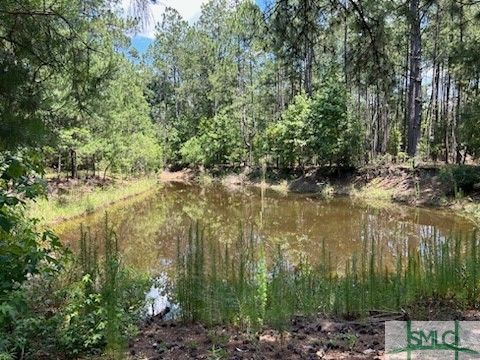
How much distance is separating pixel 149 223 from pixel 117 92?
33.3 ft

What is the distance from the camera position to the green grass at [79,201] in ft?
41.2

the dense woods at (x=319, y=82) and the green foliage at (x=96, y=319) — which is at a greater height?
the dense woods at (x=319, y=82)

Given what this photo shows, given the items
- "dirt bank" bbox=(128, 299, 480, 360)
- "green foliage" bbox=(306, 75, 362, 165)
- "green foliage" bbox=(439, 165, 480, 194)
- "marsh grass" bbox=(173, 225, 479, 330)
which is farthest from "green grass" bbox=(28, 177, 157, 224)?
"green foliage" bbox=(439, 165, 480, 194)

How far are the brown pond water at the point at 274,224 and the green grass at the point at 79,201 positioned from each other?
1.39 ft

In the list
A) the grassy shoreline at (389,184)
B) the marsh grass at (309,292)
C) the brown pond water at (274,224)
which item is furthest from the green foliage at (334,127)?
the marsh grass at (309,292)

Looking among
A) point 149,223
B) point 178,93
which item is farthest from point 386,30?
point 178,93

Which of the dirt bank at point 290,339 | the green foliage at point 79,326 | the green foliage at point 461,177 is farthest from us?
the green foliage at point 461,177

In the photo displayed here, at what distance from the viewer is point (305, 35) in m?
4.02

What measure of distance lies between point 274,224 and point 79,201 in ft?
23.4

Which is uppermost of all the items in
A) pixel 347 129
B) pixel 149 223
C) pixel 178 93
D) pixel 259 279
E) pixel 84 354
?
pixel 178 93

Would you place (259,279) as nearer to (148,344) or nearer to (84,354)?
(148,344)

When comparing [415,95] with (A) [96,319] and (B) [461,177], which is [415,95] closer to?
(B) [461,177]

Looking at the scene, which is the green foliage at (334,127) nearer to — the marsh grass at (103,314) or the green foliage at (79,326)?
the marsh grass at (103,314)

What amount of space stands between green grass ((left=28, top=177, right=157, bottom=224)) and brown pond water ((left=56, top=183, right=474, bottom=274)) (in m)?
0.42
